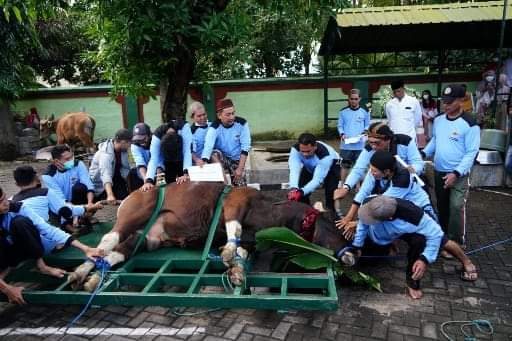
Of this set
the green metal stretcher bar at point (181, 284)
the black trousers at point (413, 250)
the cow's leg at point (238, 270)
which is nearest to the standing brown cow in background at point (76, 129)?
the green metal stretcher bar at point (181, 284)

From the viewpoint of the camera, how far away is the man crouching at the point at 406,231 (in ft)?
12.1

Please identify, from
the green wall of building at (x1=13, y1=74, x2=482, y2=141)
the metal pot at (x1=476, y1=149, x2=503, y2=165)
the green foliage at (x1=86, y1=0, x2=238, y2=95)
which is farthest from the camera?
the green wall of building at (x1=13, y1=74, x2=482, y2=141)

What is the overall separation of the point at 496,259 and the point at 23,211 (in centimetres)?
476

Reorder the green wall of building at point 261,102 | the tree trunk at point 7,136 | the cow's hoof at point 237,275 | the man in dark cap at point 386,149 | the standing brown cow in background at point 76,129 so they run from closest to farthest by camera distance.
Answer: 1. the cow's hoof at point 237,275
2. the man in dark cap at point 386,149
3. the standing brown cow in background at point 76,129
4. the tree trunk at point 7,136
5. the green wall of building at point 261,102

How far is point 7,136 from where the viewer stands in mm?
12156

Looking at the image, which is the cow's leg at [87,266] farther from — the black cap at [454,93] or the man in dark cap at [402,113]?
the man in dark cap at [402,113]

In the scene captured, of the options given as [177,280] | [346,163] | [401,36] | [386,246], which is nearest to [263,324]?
[177,280]

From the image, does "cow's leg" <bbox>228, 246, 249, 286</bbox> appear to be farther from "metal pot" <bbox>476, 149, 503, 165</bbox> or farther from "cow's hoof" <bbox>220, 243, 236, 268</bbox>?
"metal pot" <bbox>476, 149, 503, 165</bbox>

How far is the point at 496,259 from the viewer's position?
4.67 metres

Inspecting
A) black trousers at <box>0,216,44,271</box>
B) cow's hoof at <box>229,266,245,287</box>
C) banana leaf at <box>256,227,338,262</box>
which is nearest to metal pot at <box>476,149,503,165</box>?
banana leaf at <box>256,227,338,262</box>

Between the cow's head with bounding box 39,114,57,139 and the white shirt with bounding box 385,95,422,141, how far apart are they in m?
9.70

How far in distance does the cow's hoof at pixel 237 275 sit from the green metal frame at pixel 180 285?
6cm

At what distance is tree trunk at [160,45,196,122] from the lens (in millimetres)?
6023

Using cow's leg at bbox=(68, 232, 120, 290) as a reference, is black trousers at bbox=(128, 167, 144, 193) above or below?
above
